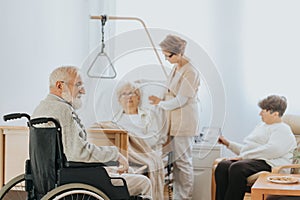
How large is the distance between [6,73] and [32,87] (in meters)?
0.38

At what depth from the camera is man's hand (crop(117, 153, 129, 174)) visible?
3.17m

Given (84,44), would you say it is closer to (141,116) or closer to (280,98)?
(141,116)

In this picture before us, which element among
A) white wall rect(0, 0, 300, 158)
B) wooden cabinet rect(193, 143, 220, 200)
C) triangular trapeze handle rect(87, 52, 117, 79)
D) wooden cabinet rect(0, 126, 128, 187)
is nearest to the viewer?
wooden cabinet rect(0, 126, 128, 187)

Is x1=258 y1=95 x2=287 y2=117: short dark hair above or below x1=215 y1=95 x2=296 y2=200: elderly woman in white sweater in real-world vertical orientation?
above

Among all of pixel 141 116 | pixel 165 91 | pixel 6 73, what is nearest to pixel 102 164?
pixel 141 116

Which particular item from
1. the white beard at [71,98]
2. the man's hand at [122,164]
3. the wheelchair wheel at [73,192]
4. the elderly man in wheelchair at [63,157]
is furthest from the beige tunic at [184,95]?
the wheelchair wheel at [73,192]

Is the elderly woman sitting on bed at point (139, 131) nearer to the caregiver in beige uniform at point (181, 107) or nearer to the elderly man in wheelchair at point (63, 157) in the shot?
the caregiver in beige uniform at point (181, 107)

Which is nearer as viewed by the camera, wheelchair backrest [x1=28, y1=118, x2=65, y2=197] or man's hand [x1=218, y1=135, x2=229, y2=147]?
wheelchair backrest [x1=28, y1=118, x2=65, y2=197]

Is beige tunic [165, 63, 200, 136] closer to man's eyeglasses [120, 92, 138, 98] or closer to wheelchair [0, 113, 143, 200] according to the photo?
man's eyeglasses [120, 92, 138, 98]

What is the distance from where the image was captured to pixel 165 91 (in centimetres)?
415

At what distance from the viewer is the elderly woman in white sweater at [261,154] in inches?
159

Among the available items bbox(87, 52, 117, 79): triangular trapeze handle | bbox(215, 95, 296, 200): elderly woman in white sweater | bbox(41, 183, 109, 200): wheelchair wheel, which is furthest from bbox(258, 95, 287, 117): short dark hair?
bbox(41, 183, 109, 200): wheelchair wheel

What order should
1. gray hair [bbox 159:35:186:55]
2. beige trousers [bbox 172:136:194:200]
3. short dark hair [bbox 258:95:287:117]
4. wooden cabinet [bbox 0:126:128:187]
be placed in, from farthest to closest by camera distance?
beige trousers [bbox 172:136:194:200], gray hair [bbox 159:35:186:55], short dark hair [bbox 258:95:287:117], wooden cabinet [bbox 0:126:128:187]

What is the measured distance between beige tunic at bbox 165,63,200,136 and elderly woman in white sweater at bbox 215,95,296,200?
0.39m
